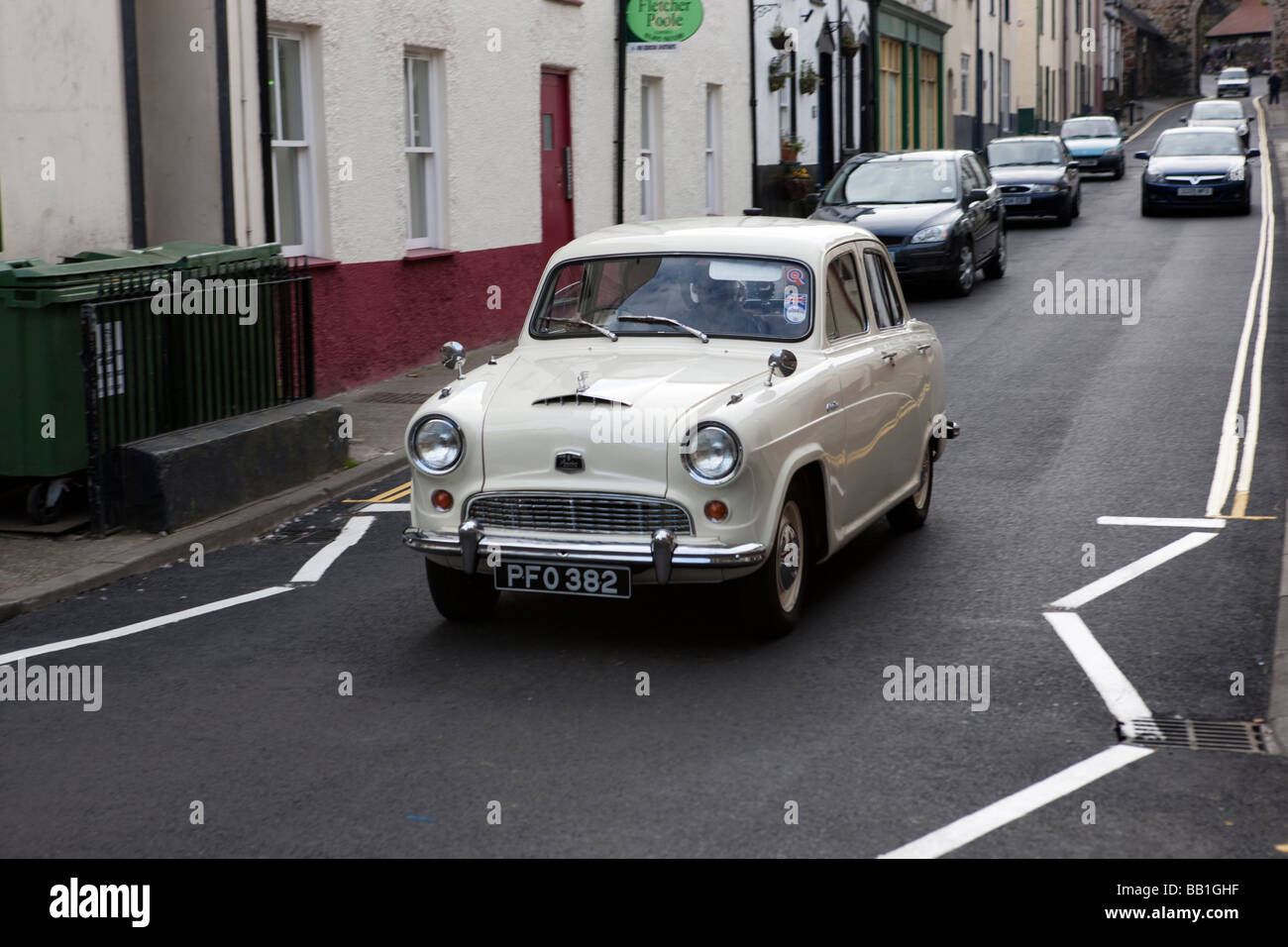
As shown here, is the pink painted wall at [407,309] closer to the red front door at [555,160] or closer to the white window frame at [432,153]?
the white window frame at [432,153]

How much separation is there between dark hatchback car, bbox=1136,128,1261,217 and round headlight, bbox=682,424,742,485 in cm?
2420

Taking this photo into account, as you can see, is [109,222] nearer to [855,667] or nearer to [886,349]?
[886,349]

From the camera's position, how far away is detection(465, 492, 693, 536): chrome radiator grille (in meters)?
6.16

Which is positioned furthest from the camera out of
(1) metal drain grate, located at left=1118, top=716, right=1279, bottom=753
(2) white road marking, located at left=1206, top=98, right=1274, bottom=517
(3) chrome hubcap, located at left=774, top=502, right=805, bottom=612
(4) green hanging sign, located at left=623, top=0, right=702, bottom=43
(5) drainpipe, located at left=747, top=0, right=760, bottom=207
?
(5) drainpipe, located at left=747, top=0, right=760, bottom=207

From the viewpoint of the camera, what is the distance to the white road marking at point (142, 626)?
6809 mm

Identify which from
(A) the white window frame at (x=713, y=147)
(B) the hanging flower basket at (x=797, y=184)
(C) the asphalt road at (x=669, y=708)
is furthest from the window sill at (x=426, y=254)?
(B) the hanging flower basket at (x=797, y=184)

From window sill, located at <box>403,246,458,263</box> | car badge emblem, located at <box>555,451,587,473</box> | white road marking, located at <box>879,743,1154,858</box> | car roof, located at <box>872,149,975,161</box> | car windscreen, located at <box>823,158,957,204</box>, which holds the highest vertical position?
car roof, located at <box>872,149,975,161</box>

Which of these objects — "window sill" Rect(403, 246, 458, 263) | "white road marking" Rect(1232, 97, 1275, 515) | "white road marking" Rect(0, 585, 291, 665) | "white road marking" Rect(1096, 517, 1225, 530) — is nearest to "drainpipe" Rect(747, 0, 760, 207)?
"white road marking" Rect(1232, 97, 1275, 515)

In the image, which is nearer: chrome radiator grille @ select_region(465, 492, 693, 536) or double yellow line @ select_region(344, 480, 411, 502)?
chrome radiator grille @ select_region(465, 492, 693, 536)

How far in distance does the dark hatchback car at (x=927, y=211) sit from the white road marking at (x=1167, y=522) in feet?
31.3

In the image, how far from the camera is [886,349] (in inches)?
307

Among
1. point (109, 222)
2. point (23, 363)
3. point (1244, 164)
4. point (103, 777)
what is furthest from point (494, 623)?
point (1244, 164)

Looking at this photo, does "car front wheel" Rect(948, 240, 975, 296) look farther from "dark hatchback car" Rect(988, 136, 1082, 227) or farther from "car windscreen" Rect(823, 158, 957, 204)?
"dark hatchback car" Rect(988, 136, 1082, 227)
